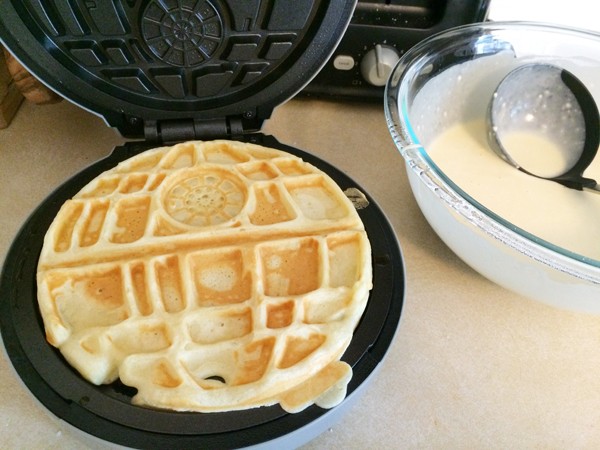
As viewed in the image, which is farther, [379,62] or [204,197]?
[379,62]

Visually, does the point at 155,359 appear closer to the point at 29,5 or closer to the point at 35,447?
the point at 35,447

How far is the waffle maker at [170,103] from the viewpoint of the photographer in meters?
0.54

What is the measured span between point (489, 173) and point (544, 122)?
185 millimetres

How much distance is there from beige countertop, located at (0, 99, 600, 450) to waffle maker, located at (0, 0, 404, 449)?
0.13 ft

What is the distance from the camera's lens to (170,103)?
0.78m

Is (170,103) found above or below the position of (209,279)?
above

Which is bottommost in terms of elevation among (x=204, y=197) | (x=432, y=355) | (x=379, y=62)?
(x=432, y=355)

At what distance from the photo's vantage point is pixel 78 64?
722 millimetres

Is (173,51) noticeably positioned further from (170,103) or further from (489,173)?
(489,173)

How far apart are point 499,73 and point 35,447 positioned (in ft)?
3.09

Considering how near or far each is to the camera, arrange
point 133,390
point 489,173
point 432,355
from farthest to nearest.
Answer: point 489,173
point 432,355
point 133,390

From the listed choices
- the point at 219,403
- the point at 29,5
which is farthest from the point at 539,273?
the point at 29,5

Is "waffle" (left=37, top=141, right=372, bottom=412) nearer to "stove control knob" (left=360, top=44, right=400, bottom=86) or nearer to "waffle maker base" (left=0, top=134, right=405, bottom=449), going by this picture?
"waffle maker base" (left=0, top=134, right=405, bottom=449)

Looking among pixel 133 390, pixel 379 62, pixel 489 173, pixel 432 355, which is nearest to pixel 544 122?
pixel 489 173
